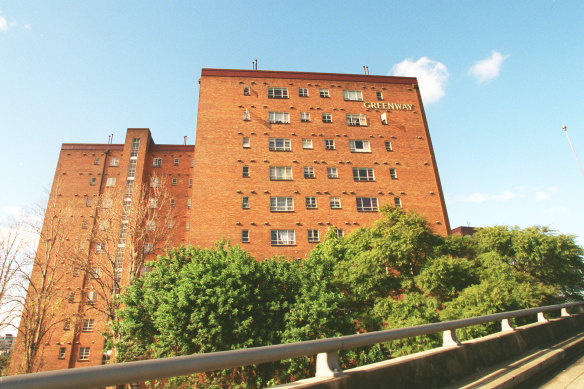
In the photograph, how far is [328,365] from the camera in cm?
364

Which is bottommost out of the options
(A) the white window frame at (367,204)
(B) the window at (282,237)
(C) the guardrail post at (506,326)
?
(C) the guardrail post at (506,326)

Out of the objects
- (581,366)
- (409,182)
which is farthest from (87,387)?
(409,182)

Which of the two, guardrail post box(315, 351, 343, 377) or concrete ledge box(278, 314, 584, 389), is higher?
guardrail post box(315, 351, 343, 377)

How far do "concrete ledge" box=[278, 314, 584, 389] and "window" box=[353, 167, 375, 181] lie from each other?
2322cm

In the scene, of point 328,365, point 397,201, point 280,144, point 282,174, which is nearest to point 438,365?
point 328,365

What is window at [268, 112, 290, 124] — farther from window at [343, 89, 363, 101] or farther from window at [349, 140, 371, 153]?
window at [343, 89, 363, 101]

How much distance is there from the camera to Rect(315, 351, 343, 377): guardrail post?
3.59m

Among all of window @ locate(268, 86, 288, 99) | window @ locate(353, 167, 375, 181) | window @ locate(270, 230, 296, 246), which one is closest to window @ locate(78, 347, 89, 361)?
window @ locate(270, 230, 296, 246)

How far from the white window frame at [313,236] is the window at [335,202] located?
9.91 ft

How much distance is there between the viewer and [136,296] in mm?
17797

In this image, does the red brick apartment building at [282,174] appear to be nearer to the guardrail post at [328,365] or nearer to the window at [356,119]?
the window at [356,119]

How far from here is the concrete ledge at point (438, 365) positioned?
12.1 feet

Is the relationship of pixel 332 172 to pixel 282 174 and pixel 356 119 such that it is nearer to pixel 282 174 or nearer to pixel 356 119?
pixel 282 174

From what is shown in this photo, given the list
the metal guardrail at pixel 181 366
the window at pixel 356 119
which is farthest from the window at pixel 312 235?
the metal guardrail at pixel 181 366
